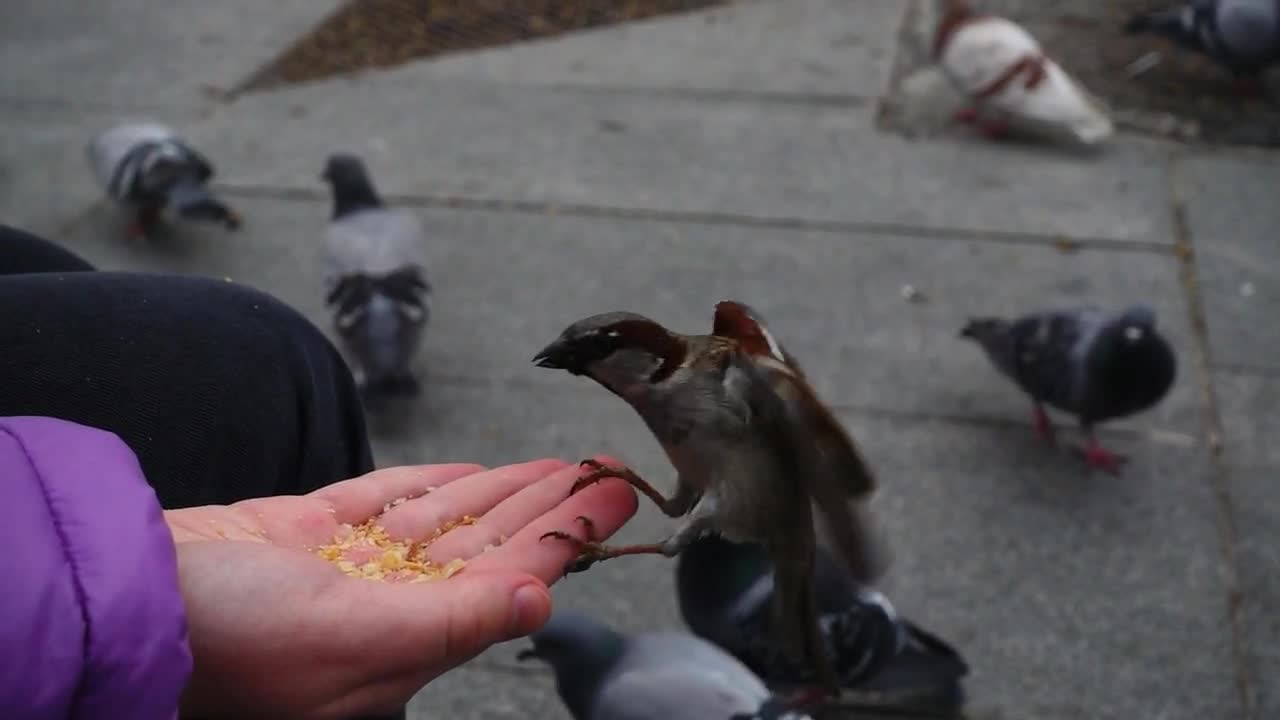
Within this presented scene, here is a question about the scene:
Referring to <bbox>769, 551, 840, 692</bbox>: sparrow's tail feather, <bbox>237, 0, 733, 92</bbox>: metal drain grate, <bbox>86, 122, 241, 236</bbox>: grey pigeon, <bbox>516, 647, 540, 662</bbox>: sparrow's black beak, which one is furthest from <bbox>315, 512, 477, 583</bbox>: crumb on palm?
<bbox>237, 0, 733, 92</bbox>: metal drain grate

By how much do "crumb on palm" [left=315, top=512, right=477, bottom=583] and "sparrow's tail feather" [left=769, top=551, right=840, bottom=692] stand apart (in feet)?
2.11

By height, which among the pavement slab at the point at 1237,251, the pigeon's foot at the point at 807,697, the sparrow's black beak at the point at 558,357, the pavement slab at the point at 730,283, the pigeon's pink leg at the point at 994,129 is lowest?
the pavement slab at the point at 1237,251

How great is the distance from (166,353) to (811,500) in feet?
3.67

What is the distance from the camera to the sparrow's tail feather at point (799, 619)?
2369 millimetres

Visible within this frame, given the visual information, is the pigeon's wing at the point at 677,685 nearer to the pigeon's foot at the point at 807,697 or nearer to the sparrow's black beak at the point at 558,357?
the pigeon's foot at the point at 807,697

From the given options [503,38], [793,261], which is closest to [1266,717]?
[793,261]

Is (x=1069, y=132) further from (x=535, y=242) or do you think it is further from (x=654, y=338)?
(x=654, y=338)

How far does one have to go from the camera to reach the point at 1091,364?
3.85m

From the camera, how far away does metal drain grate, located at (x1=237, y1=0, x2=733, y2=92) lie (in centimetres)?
729

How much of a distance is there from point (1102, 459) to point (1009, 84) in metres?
2.69

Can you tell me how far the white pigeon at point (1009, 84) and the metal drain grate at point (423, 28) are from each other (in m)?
2.06

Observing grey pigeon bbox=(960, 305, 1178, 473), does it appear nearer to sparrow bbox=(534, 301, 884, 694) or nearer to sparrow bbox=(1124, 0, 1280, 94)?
sparrow bbox=(534, 301, 884, 694)

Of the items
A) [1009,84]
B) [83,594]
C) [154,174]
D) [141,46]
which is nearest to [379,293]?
[154,174]

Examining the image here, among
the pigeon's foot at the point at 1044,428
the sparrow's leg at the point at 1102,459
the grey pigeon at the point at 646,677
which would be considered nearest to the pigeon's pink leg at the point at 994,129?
the pigeon's foot at the point at 1044,428
